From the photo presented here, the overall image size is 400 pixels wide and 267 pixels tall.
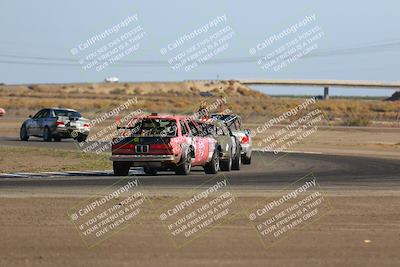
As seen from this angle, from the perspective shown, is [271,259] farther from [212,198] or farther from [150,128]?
[150,128]

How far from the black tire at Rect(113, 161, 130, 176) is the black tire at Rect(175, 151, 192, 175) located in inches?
45.9

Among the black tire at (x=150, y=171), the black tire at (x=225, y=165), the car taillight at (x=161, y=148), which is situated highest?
the car taillight at (x=161, y=148)

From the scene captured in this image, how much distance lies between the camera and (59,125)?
4047 cm

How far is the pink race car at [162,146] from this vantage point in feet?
74.1

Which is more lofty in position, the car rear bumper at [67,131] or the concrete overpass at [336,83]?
the car rear bumper at [67,131]

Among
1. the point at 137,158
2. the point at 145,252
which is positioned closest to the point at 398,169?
the point at 137,158

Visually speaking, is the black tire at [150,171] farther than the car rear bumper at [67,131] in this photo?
No

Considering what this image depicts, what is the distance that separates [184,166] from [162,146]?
884 millimetres

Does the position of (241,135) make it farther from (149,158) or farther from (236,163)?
(149,158)

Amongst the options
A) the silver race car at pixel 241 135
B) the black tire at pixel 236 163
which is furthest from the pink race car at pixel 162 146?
the silver race car at pixel 241 135

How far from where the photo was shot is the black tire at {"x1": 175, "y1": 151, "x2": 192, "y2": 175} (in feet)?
75.5

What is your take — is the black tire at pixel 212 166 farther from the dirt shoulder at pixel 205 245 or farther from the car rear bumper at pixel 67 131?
the car rear bumper at pixel 67 131

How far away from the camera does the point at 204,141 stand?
2384 centimetres

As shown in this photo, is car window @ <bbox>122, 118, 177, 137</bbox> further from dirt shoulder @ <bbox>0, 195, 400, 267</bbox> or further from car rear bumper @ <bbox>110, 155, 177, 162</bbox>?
dirt shoulder @ <bbox>0, 195, 400, 267</bbox>
